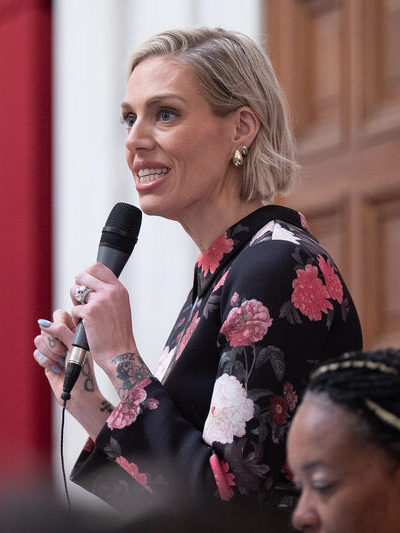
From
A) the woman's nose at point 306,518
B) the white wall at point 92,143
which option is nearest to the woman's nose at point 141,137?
the woman's nose at point 306,518

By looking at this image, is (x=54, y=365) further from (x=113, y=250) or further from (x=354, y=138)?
(x=354, y=138)

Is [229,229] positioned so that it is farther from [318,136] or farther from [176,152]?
[318,136]

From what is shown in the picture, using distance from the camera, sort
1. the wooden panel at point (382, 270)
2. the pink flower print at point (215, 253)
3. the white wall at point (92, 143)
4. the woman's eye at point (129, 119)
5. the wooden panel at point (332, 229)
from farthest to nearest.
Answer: the white wall at point (92, 143) < the wooden panel at point (332, 229) < the wooden panel at point (382, 270) < the woman's eye at point (129, 119) < the pink flower print at point (215, 253)

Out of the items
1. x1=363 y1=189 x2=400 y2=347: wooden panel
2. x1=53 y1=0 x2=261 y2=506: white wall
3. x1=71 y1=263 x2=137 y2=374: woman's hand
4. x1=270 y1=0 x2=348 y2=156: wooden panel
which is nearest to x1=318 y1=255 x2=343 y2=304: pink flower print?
x1=71 y1=263 x2=137 y2=374: woman's hand

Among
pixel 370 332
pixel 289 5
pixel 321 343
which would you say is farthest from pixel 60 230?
pixel 321 343

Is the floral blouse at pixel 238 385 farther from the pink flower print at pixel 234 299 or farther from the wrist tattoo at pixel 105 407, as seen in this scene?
the wrist tattoo at pixel 105 407

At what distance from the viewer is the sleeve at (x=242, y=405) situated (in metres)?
1.54

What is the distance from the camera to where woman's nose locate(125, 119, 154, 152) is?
1931 mm

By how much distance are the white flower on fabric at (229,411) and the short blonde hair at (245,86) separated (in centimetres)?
49

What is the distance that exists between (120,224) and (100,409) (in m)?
0.34

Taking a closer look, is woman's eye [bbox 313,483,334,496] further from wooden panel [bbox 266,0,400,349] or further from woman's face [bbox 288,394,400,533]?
wooden panel [bbox 266,0,400,349]

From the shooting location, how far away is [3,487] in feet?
1.94

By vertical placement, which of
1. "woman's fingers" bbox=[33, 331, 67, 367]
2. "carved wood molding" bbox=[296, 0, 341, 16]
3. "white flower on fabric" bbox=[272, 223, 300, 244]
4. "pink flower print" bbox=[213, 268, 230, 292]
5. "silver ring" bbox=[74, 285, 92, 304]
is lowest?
"woman's fingers" bbox=[33, 331, 67, 367]

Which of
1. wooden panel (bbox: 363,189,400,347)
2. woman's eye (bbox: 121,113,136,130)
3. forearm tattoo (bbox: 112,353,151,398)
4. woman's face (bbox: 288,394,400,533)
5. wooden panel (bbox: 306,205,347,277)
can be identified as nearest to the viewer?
woman's face (bbox: 288,394,400,533)
